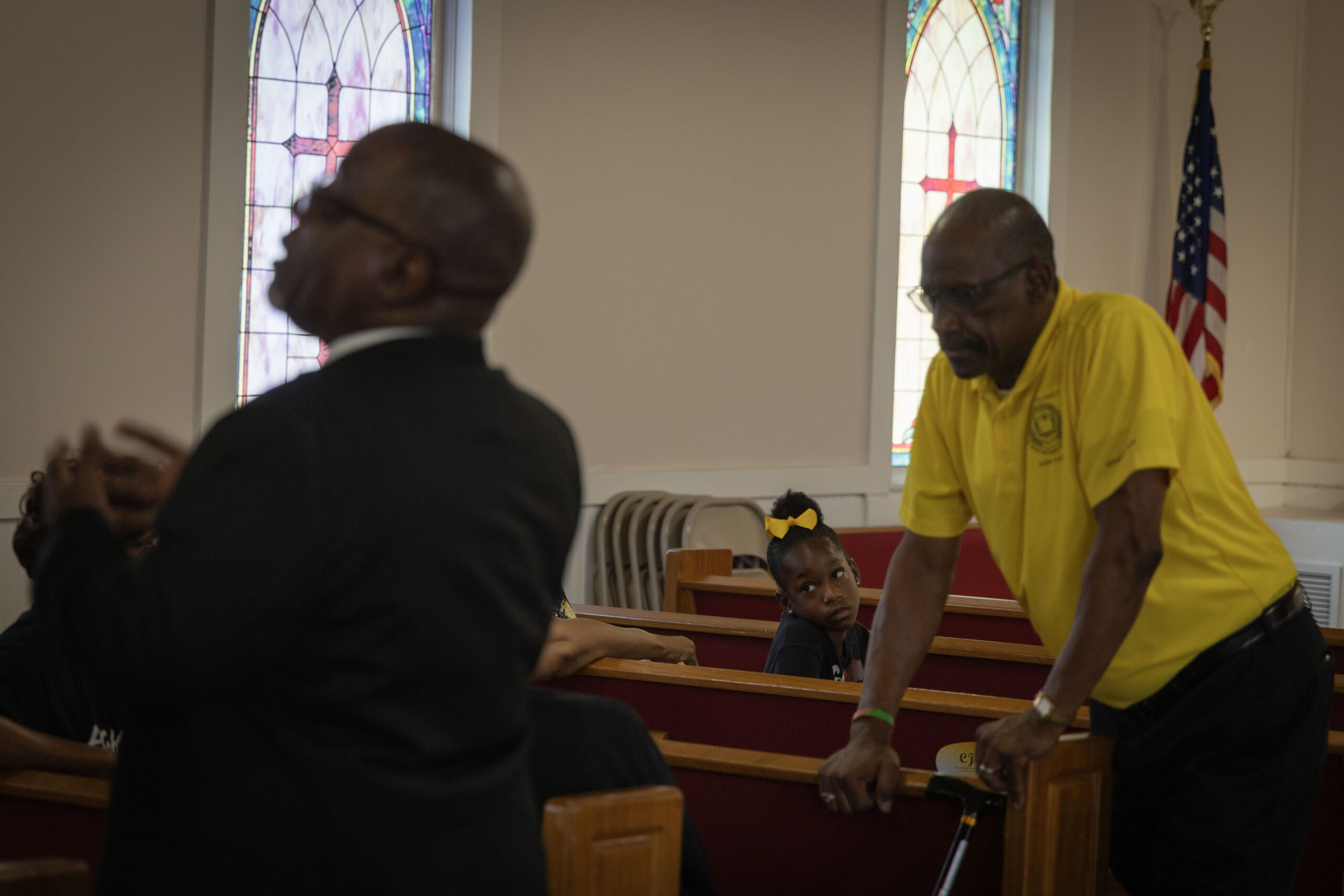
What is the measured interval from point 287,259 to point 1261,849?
1512mm

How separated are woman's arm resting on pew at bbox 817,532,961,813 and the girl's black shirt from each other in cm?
78

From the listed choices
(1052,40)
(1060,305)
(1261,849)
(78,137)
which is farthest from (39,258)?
(1052,40)

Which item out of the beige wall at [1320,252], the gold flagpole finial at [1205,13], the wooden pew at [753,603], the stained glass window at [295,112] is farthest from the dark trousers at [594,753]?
the beige wall at [1320,252]

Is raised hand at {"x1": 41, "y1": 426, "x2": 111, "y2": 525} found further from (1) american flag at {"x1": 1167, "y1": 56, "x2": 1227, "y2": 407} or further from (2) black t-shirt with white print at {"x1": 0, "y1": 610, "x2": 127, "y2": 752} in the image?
(1) american flag at {"x1": 1167, "y1": 56, "x2": 1227, "y2": 407}

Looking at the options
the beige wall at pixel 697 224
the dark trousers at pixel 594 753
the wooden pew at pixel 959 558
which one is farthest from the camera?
the wooden pew at pixel 959 558

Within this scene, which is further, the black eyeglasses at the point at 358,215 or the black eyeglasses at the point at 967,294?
the black eyeglasses at the point at 967,294

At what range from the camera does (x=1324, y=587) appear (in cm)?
658

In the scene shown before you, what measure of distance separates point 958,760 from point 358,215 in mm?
1373

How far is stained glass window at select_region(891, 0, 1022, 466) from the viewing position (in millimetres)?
6516

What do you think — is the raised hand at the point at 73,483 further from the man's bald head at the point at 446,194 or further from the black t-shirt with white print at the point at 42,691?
the black t-shirt with white print at the point at 42,691

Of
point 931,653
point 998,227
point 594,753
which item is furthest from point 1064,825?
point 931,653

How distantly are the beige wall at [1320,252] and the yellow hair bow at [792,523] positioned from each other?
5351 millimetres

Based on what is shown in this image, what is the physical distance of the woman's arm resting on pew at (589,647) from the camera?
2.43 meters

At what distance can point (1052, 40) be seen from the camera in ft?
22.1
